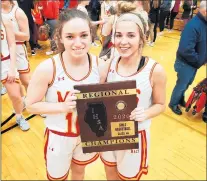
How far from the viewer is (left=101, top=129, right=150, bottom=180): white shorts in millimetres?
1477

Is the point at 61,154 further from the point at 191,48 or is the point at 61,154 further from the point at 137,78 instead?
the point at 191,48

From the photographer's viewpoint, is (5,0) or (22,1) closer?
(5,0)

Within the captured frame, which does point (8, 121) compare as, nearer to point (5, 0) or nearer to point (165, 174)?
point (5, 0)

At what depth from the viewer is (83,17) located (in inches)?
49.9

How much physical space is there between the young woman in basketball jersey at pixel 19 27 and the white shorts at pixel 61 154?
5.09 ft

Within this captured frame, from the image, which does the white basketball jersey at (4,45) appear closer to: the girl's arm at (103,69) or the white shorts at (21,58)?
the white shorts at (21,58)

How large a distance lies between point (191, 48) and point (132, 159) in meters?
1.59

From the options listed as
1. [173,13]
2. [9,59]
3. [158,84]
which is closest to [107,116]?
[158,84]

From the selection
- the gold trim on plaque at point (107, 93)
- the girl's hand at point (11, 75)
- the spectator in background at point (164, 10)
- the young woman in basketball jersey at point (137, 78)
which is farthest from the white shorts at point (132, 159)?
the spectator in background at point (164, 10)

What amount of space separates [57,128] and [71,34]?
1.80 feet

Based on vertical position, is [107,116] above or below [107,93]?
below

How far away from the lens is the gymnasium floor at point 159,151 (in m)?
2.22

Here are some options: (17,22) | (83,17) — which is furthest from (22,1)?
(83,17)

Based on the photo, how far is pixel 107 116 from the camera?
1290 mm
